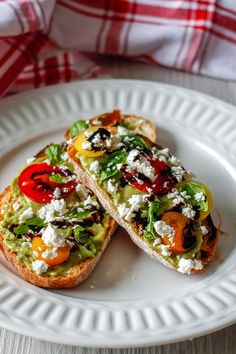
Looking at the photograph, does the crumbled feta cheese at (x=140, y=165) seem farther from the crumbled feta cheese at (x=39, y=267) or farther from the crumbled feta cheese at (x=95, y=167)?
the crumbled feta cheese at (x=39, y=267)

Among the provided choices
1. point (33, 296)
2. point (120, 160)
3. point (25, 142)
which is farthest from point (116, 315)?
point (25, 142)

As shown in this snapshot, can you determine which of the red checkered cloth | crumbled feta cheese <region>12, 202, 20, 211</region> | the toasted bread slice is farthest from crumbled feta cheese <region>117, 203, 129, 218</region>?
the red checkered cloth

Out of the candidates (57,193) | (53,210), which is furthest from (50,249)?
(57,193)

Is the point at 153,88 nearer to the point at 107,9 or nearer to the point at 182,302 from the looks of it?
the point at 107,9

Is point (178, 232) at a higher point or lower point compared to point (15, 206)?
higher

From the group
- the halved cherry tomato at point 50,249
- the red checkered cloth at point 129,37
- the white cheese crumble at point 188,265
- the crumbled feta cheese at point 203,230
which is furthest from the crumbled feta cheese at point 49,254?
the red checkered cloth at point 129,37

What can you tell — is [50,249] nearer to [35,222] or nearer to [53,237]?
[53,237]
